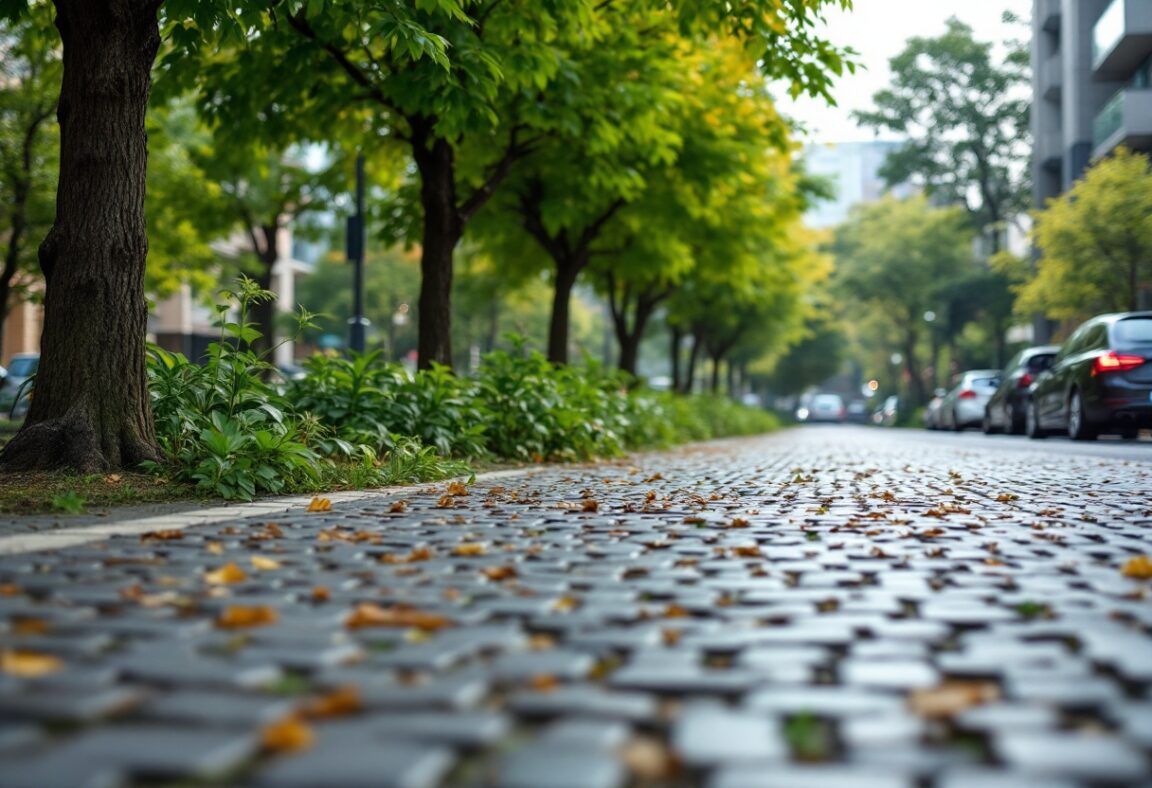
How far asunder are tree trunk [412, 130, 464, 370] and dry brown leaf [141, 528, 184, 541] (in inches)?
280

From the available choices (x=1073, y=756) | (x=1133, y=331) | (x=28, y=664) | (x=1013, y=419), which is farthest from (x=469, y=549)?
(x=1013, y=419)

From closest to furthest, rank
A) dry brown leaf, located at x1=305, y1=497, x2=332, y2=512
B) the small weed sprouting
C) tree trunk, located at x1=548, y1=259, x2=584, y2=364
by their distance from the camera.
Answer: the small weed sprouting < dry brown leaf, located at x1=305, y1=497, x2=332, y2=512 < tree trunk, located at x1=548, y1=259, x2=584, y2=364

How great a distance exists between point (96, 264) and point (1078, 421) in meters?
13.7

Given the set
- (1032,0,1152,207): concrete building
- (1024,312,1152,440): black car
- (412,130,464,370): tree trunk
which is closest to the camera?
(412,130,464,370): tree trunk

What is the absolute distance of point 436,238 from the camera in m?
12.2

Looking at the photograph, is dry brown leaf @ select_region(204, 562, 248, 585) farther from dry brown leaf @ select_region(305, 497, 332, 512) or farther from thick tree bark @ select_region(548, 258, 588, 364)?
Answer: thick tree bark @ select_region(548, 258, 588, 364)

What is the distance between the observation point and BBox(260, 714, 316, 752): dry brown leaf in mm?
2004

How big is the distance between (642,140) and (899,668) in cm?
988

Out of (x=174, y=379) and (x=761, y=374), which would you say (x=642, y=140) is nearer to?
(x=174, y=379)

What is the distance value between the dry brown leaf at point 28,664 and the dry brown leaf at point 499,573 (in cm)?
155

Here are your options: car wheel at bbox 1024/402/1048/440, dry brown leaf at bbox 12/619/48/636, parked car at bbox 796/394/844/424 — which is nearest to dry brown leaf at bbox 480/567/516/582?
dry brown leaf at bbox 12/619/48/636

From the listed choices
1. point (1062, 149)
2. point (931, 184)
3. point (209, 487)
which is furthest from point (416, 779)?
point (931, 184)

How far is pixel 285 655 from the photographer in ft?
8.68

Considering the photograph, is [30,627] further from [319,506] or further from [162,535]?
[319,506]
